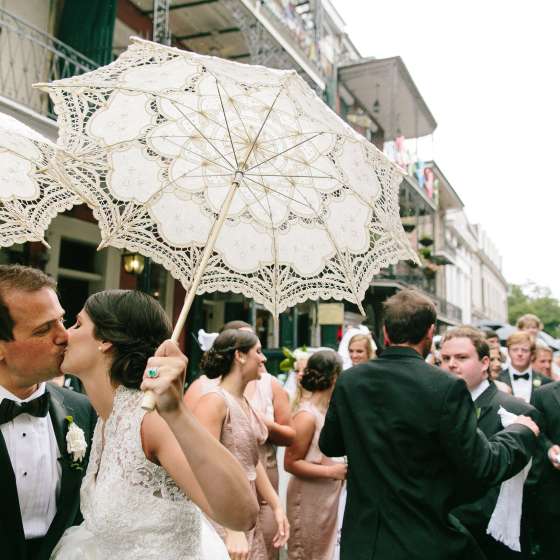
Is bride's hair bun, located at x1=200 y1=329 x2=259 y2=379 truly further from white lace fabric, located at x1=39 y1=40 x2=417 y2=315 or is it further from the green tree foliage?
the green tree foliage

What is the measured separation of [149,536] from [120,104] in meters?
1.88

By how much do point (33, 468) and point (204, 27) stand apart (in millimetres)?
12612

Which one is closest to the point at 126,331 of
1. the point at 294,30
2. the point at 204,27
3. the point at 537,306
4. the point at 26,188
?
the point at 26,188

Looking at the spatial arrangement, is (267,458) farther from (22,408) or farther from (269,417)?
(22,408)

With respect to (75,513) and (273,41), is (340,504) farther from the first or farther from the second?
(273,41)

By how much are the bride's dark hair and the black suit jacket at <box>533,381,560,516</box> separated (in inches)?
128

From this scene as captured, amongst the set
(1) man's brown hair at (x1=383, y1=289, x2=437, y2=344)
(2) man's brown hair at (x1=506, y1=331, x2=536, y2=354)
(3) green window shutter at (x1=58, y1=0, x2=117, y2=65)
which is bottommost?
(2) man's brown hair at (x1=506, y1=331, x2=536, y2=354)

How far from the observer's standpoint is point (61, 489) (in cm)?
214

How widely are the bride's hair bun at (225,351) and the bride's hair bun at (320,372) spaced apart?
1.05m

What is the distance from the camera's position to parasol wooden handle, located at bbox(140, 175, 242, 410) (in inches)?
59.2

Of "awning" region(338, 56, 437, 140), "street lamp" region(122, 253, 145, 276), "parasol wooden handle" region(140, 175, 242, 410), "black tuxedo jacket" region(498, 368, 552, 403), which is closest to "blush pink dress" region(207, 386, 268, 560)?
"parasol wooden handle" region(140, 175, 242, 410)

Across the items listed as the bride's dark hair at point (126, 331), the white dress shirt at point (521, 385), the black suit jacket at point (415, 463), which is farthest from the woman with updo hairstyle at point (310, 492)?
the white dress shirt at point (521, 385)

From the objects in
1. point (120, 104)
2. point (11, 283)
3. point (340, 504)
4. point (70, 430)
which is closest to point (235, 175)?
point (120, 104)

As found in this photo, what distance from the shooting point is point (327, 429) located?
2998 millimetres
